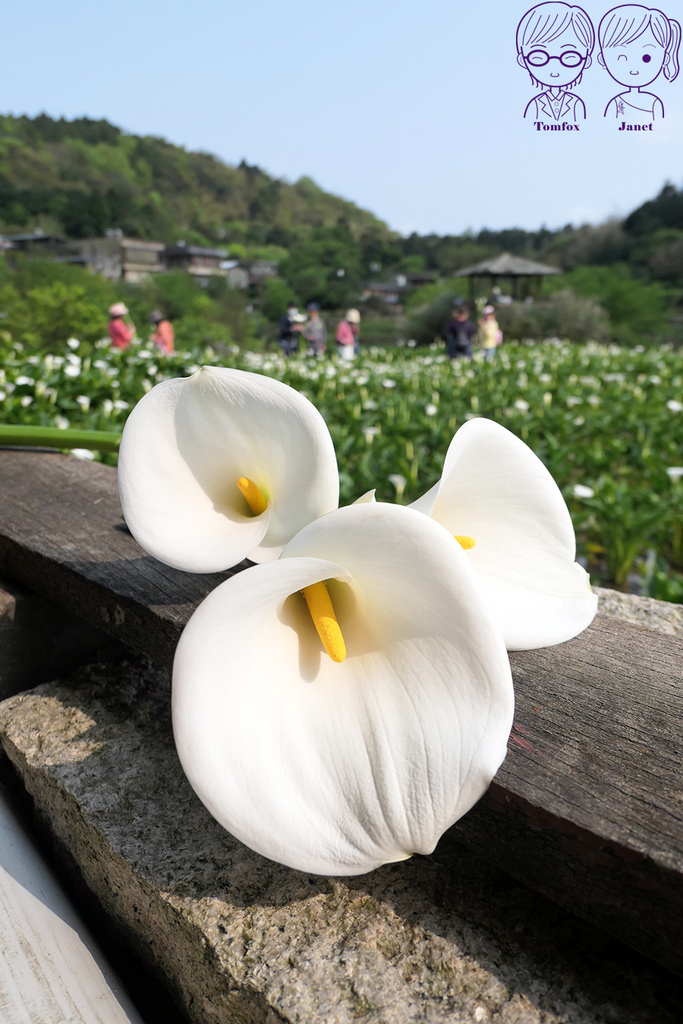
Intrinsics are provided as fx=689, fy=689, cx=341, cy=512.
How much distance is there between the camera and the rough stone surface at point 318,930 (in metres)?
0.49

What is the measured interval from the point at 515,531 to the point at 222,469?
287mm

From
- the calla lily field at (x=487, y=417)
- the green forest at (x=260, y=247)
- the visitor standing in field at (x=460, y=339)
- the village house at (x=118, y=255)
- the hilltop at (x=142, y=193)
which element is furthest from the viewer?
the hilltop at (x=142, y=193)

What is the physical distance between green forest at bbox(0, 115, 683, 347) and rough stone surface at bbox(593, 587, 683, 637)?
11.8 metres

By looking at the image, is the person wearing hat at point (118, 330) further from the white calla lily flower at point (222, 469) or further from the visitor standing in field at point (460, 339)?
the white calla lily flower at point (222, 469)

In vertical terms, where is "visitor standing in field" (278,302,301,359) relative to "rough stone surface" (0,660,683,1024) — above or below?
below

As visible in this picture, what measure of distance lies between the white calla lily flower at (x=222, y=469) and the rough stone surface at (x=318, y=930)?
276 millimetres

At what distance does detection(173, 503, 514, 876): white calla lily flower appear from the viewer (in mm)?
428

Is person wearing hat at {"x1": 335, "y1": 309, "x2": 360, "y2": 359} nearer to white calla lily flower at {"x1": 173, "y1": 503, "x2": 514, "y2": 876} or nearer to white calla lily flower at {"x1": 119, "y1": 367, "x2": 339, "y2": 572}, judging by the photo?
white calla lily flower at {"x1": 119, "y1": 367, "x2": 339, "y2": 572}

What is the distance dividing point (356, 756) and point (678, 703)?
0.31 m

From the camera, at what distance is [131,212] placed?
53906 millimetres

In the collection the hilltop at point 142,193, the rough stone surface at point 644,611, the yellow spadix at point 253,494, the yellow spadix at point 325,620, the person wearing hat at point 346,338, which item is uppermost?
the hilltop at point 142,193

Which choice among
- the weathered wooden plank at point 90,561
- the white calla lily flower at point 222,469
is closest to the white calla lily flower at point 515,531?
the white calla lily flower at point 222,469

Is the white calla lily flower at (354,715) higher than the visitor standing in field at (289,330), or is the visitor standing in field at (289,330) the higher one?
the white calla lily flower at (354,715)

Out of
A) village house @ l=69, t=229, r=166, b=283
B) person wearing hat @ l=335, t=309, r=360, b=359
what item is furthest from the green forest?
person wearing hat @ l=335, t=309, r=360, b=359
